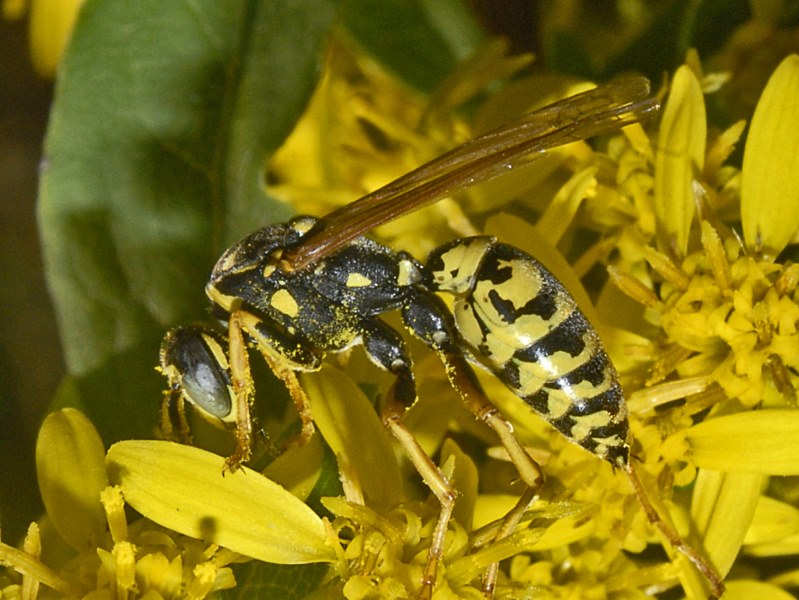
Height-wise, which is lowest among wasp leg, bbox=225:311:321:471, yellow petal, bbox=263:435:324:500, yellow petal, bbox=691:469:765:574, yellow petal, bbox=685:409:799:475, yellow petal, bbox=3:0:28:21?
yellow petal, bbox=691:469:765:574

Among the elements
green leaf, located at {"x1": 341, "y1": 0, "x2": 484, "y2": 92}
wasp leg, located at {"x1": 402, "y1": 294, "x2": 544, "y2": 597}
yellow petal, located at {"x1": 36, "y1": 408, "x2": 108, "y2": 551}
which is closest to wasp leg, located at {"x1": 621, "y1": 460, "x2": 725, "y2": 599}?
wasp leg, located at {"x1": 402, "y1": 294, "x2": 544, "y2": 597}

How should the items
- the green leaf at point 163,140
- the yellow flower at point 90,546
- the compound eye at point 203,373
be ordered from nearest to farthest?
the yellow flower at point 90,546 → the compound eye at point 203,373 → the green leaf at point 163,140

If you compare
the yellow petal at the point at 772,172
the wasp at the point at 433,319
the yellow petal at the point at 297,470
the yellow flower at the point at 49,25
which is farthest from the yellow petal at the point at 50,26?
the yellow petal at the point at 772,172

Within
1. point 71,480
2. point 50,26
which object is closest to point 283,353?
point 71,480

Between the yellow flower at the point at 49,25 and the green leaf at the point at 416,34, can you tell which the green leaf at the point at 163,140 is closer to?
the green leaf at the point at 416,34

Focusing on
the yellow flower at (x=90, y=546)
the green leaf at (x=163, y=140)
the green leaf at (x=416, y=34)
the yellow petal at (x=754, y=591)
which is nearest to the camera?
the yellow flower at (x=90, y=546)

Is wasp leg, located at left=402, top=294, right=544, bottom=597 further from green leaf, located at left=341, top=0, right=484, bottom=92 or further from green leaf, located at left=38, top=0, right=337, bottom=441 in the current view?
green leaf, located at left=341, top=0, right=484, bottom=92
